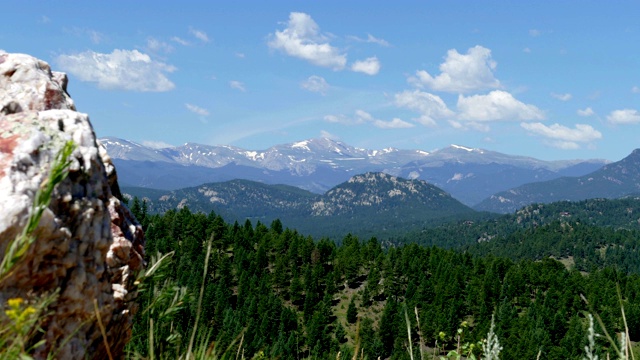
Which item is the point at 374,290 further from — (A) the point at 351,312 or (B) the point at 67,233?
(B) the point at 67,233

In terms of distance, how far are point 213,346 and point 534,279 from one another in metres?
172

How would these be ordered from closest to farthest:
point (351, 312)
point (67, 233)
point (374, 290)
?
1. point (67, 233)
2. point (351, 312)
3. point (374, 290)

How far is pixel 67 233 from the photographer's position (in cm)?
362

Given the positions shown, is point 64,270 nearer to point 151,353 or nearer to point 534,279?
point 151,353

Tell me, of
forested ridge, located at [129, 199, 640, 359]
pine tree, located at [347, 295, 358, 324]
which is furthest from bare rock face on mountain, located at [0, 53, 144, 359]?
pine tree, located at [347, 295, 358, 324]

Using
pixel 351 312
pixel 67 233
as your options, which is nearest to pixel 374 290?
pixel 351 312

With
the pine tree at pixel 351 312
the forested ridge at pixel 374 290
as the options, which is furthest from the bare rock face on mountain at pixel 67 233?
the pine tree at pixel 351 312

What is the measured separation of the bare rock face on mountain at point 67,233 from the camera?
3.34 meters

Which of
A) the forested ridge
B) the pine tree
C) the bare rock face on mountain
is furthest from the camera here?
the pine tree

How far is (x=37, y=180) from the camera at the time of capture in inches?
136

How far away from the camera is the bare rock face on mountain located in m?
3.34

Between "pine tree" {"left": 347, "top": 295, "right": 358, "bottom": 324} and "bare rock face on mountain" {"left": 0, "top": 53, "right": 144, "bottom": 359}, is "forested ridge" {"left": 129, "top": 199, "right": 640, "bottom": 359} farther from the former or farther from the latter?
"bare rock face on mountain" {"left": 0, "top": 53, "right": 144, "bottom": 359}

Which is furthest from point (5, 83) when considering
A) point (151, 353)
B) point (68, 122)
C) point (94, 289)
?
point (151, 353)

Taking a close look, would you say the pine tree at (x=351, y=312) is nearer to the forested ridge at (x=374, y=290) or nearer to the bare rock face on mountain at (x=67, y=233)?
the forested ridge at (x=374, y=290)
